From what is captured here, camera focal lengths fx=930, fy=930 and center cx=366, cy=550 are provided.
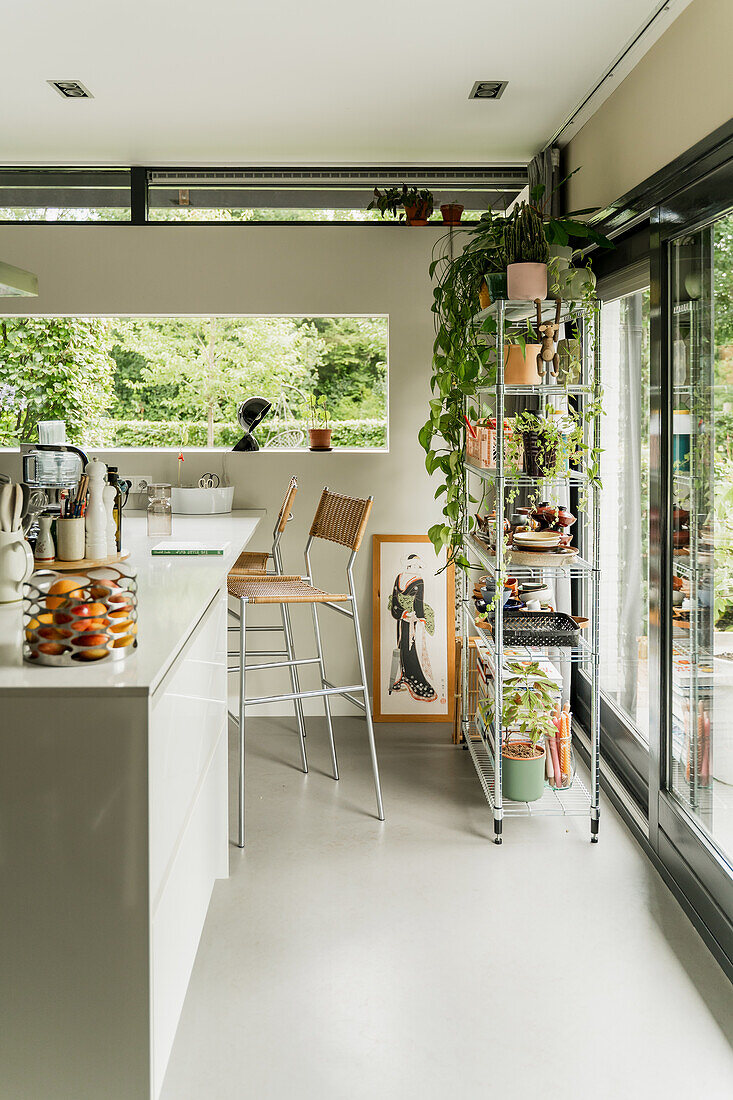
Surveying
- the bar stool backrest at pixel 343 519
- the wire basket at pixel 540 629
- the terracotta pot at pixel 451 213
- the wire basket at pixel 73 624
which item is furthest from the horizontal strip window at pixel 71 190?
the wire basket at pixel 73 624

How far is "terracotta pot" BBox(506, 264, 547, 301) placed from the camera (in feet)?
9.89

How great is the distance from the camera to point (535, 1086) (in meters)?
2.00

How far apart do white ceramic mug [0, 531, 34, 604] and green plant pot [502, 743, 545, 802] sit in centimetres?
194

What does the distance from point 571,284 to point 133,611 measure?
2026 mm

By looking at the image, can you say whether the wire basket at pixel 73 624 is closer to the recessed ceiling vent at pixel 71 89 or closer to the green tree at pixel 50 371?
the recessed ceiling vent at pixel 71 89

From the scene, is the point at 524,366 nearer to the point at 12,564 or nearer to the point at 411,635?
the point at 411,635

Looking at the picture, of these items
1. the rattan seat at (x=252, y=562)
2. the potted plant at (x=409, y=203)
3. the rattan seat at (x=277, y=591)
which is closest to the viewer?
the rattan seat at (x=277, y=591)

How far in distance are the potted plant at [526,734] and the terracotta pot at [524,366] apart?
1024 millimetres

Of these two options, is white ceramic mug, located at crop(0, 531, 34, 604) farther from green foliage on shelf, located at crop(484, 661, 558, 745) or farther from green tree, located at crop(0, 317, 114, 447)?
green tree, located at crop(0, 317, 114, 447)

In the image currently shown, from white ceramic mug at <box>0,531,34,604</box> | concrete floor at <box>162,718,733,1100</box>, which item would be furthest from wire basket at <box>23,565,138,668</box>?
concrete floor at <box>162,718,733,1100</box>

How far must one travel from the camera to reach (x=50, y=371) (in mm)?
8055

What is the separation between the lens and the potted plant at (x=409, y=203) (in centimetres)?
436

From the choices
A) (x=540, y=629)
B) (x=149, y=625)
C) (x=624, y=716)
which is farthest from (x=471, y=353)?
(x=149, y=625)

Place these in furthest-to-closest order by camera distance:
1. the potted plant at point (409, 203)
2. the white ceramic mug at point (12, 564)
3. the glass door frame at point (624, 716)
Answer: the potted plant at point (409, 203) < the glass door frame at point (624, 716) < the white ceramic mug at point (12, 564)
